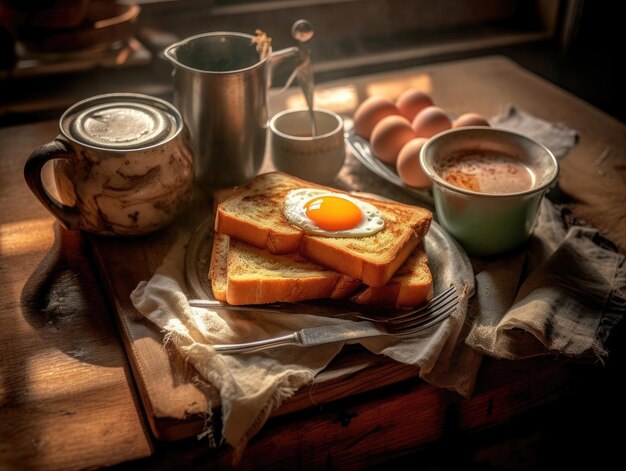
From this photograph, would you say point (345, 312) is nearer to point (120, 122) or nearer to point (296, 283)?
point (296, 283)

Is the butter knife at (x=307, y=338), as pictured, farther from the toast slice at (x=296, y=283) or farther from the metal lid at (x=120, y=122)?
the metal lid at (x=120, y=122)

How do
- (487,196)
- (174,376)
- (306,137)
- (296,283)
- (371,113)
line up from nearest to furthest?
(174,376) → (296,283) → (487,196) → (306,137) → (371,113)

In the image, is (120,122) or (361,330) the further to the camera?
(120,122)

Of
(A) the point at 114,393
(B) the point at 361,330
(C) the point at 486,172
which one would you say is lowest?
(A) the point at 114,393

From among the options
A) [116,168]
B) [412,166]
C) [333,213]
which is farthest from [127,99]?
[412,166]

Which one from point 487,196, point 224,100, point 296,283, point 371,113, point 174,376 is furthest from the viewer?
point 371,113

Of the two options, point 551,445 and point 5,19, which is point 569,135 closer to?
point 551,445
